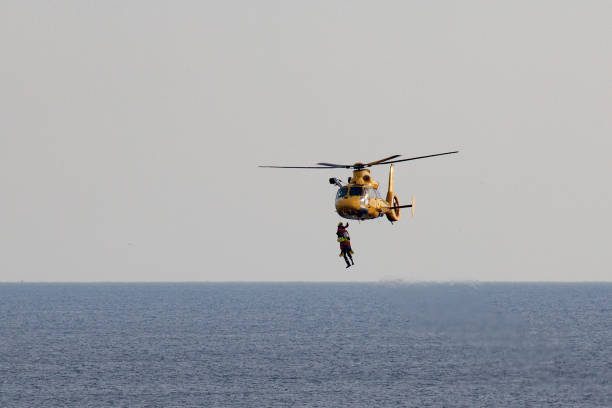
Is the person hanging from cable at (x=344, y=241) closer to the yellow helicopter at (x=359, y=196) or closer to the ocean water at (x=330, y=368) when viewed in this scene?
the yellow helicopter at (x=359, y=196)

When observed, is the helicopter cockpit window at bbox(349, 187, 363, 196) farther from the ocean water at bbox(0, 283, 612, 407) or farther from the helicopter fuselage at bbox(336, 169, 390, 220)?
the ocean water at bbox(0, 283, 612, 407)

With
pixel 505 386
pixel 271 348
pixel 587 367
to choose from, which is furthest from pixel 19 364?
pixel 587 367

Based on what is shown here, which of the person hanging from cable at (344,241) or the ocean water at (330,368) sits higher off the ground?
the person hanging from cable at (344,241)

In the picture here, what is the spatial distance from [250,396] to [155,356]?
45.2 metres

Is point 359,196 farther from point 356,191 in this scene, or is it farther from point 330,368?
point 330,368

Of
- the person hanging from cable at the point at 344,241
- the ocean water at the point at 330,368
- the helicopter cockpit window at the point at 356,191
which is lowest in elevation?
the ocean water at the point at 330,368

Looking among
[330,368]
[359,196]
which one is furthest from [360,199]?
[330,368]

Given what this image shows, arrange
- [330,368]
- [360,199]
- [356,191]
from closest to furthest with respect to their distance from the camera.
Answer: [360,199], [356,191], [330,368]

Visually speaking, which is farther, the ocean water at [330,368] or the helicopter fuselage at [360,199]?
the ocean water at [330,368]

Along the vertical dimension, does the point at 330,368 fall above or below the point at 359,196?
below

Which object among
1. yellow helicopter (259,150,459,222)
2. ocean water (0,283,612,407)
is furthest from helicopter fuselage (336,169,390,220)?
ocean water (0,283,612,407)

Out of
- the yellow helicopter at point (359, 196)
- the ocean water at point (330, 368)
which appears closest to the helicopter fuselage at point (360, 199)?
the yellow helicopter at point (359, 196)

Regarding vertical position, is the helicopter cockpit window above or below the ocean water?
above

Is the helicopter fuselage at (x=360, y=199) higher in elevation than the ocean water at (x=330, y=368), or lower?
higher
